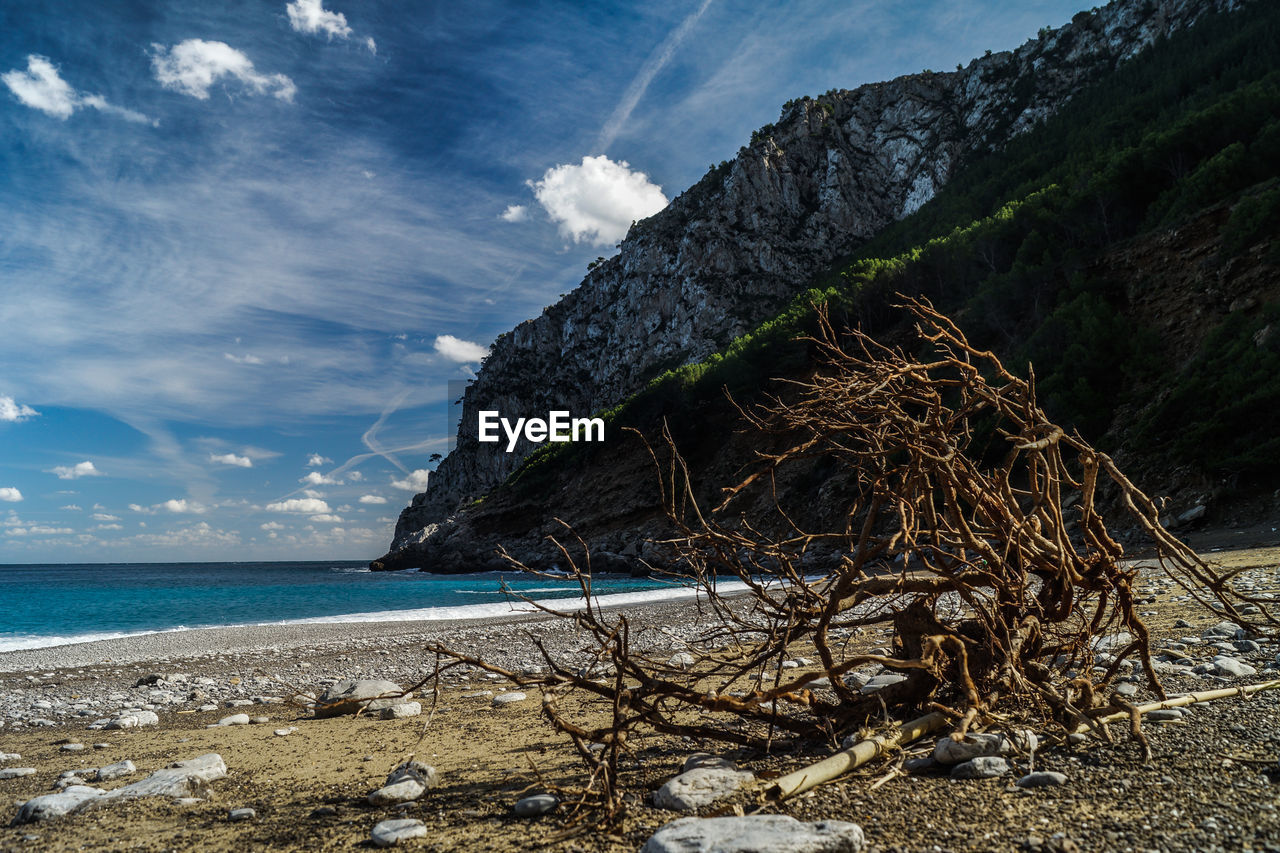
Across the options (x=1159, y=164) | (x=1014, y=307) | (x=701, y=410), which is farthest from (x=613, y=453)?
(x=1159, y=164)

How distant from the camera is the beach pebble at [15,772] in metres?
4.02

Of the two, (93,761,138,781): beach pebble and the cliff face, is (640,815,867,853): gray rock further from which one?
→ the cliff face

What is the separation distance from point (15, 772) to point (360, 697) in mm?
2130

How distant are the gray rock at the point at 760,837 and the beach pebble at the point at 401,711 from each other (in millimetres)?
3815

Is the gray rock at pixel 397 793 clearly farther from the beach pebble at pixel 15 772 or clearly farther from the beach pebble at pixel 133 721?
the beach pebble at pixel 133 721

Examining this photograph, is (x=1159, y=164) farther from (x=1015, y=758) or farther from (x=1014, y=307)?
(x=1015, y=758)

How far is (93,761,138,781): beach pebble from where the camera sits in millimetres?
3834

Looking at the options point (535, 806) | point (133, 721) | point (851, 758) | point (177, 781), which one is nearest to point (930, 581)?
point (851, 758)

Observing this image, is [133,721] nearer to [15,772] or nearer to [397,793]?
[15,772]

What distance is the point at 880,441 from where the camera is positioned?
108 inches

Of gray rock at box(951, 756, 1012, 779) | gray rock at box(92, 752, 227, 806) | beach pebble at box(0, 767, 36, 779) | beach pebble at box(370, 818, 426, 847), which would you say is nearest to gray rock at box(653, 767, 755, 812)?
gray rock at box(951, 756, 1012, 779)

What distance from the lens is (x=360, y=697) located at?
5.51m

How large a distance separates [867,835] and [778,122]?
80030 mm

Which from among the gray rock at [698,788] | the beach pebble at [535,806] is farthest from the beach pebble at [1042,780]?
the beach pebble at [535,806]
